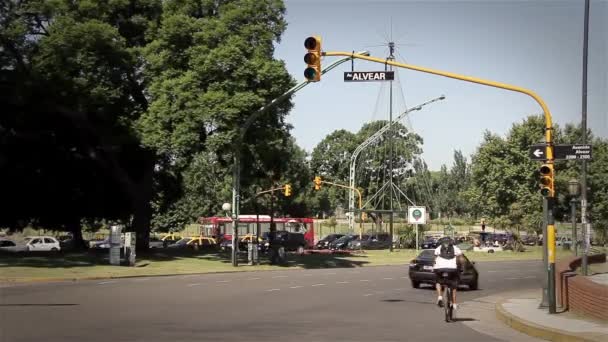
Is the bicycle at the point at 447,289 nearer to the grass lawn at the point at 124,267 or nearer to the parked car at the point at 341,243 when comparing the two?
the grass lawn at the point at 124,267

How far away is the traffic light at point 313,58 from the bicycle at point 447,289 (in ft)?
18.0

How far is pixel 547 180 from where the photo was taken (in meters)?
17.2

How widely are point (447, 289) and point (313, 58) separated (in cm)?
629

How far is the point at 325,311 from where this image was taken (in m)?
18.3

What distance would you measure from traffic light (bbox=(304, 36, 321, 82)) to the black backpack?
501 centimetres

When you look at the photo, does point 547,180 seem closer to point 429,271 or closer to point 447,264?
point 447,264

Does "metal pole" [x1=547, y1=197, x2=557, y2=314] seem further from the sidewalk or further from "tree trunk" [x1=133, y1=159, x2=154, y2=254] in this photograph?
"tree trunk" [x1=133, y1=159, x2=154, y2=254]

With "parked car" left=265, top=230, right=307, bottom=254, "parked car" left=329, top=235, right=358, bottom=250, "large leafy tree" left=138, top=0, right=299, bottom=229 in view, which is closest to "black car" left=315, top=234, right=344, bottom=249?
"parked car" left=329, top=235, right=358, bottom=250

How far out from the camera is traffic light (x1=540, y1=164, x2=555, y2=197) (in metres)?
Result: 17.2

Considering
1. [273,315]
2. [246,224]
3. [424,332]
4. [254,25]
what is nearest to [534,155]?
[424,332]

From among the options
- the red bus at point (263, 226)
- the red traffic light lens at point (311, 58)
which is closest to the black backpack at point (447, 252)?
the red traffic light lens at point (311, 58)

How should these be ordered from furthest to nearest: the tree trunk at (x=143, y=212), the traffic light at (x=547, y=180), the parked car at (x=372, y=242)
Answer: the parked car at (x=372, y=242) < the tree trunk at (x=143, y=212) < the traffic light at (x=547, y=180)

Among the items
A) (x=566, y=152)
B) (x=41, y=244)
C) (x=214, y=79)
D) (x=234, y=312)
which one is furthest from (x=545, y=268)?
(x=41, y=244)

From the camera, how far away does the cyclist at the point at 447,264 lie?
16609 mm
